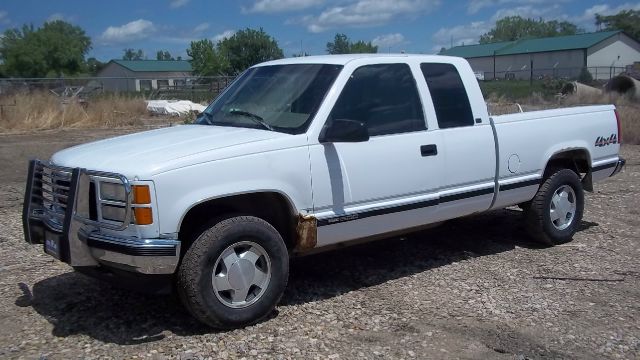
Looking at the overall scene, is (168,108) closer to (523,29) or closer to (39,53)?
(39,53)

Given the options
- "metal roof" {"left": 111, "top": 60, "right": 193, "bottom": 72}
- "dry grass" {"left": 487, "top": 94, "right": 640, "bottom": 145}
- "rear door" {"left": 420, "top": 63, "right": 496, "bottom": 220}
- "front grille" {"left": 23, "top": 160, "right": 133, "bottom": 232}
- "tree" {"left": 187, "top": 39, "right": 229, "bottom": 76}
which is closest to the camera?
"front grille" {"left": 23, "top": 160, "right": 133, "bottom": 232}

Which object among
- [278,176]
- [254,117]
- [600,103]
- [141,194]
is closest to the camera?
[141,194]

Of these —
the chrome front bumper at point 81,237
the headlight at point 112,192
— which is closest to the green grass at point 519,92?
the chrome front bumper at point 81,237

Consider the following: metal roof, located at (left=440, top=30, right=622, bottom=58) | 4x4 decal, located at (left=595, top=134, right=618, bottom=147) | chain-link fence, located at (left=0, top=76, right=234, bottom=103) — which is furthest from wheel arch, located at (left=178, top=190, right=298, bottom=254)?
metal roof, located at (left=440, top=30, right=622, bottom=58)

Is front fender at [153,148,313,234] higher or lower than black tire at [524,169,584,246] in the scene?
higher

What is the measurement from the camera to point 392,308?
17.3 feet

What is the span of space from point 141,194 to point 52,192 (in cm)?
99

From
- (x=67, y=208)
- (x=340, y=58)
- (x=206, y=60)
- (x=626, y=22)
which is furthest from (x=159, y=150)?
(x=626, y=22)

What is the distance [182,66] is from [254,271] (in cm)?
9076

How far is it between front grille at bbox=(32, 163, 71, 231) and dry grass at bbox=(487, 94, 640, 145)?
21.5ft

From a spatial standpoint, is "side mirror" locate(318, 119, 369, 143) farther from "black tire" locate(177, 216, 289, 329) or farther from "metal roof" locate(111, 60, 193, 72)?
"metal roof" locate(111, 60, 193, 72)

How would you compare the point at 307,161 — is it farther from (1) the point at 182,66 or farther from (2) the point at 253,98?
(1) the point at 182,66

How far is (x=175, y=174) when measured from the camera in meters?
4.34

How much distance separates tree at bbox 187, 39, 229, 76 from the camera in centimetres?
6797
